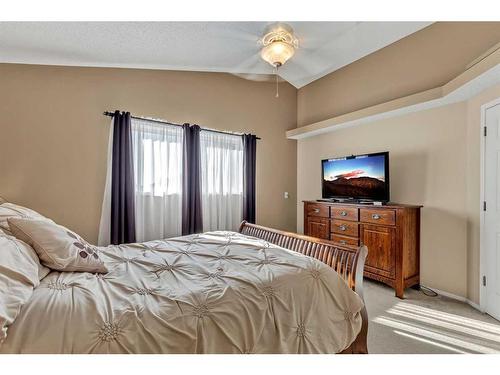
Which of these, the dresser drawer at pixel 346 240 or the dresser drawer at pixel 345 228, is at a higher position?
the dresser drawer at pixel 345 228

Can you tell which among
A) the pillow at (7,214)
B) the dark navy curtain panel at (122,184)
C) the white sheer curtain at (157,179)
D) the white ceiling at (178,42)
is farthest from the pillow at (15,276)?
the white ceiling at (178,42)

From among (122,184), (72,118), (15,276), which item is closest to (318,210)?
(122,184)

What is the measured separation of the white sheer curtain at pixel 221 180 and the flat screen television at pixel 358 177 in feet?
4.44

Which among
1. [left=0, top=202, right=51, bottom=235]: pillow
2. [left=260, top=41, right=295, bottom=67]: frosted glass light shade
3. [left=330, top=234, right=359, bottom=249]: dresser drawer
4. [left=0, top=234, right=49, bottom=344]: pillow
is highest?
[left=260, top=41, right=295, bottom=67]: frosted glass light shade

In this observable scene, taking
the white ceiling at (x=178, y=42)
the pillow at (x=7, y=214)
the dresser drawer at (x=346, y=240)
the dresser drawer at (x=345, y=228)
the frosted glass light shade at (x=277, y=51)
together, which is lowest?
the dresser drawer at (x=346, y=240)

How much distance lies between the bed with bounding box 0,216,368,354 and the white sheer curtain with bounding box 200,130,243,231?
1.87m

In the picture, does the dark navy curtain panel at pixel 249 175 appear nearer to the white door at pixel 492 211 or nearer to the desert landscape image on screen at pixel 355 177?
the desert landscape image on screen at pixel 355 177

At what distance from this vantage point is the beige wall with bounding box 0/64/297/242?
9.23 ft

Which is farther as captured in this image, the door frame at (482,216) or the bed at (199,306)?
the door frame at (482,216)

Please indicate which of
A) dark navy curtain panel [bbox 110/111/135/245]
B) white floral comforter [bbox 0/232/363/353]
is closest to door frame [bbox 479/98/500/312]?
white floral comforter [bbox 0/232/363/353]

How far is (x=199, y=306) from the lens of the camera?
3.65ft

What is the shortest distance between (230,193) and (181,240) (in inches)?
69.1

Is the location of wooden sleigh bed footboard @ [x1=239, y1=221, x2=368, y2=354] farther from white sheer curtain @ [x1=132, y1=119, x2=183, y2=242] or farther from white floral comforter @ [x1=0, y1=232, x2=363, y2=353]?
white sheer curtain @ [x1=132, y1=119, x2=183, y2=242]

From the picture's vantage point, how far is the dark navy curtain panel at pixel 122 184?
2.99 m
